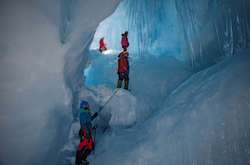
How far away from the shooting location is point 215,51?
10891mm

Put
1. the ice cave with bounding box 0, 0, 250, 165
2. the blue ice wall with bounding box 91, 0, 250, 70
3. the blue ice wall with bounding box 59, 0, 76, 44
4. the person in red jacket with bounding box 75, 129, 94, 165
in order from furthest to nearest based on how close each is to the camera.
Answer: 1. the blue ice wall with bounding box 91, 0, 250, 70
2. the blue ice wall with bounding box 59, 0, 76, 44
3. the person in red jacket with bounding box 75, 129, 94, 165
4. the ice cave with bounding box 0, 0, 250, 165

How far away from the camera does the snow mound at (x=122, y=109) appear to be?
8.55 metres

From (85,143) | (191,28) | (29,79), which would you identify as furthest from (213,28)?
(29,79)

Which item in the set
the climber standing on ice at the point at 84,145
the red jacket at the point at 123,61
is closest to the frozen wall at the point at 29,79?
the climber standing on ice at the point at 84,145

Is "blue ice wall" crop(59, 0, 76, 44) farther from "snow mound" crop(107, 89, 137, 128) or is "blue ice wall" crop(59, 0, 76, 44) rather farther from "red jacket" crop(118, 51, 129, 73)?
"snow mound" crop(107, 89, 137, 128)

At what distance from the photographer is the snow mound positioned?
8555mm

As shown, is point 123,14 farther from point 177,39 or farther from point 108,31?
point 177,39

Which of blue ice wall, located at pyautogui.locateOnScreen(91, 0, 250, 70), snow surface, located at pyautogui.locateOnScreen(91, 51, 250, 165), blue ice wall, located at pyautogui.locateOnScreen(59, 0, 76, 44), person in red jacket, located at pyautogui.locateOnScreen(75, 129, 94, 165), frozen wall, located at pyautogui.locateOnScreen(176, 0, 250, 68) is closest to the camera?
snow surface, located at pyautogui.locateOnScreen(91, 51, 250, 165)

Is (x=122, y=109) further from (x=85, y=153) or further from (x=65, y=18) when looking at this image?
(x=65, y=18)

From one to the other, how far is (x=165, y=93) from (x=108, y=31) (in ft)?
38.6

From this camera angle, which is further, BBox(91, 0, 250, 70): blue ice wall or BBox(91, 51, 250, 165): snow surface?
BBox(91, 0, 250, 70): blue ice wall

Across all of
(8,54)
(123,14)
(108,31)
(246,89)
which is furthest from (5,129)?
(108,31)

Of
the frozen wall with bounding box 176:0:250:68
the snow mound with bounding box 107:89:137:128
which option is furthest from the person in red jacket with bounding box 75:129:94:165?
the frozen wall with bounding box 176:0:250:68

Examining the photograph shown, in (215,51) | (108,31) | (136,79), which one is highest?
(108,31)
